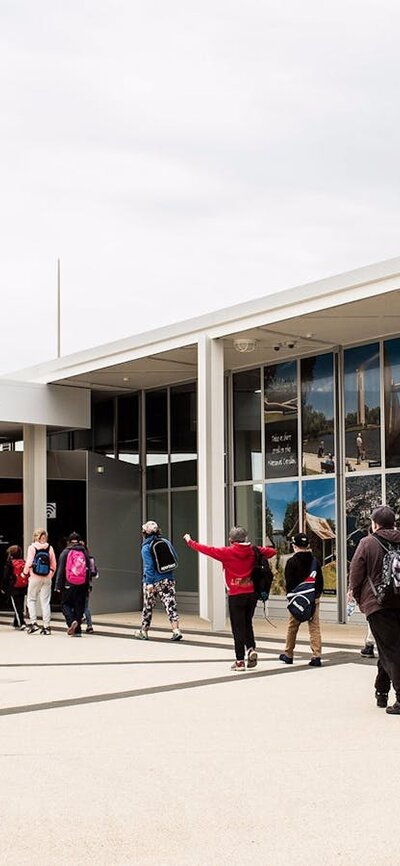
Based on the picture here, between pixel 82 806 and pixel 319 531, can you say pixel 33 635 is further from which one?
pixel 82 806

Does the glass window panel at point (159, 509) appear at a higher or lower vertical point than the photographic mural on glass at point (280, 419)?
lower

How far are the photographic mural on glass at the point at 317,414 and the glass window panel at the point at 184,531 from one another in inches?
133

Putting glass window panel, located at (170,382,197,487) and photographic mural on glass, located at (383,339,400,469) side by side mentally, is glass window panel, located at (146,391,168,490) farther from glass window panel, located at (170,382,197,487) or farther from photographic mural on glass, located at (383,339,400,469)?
photographic mural on glass, located at (383,339,400,469)

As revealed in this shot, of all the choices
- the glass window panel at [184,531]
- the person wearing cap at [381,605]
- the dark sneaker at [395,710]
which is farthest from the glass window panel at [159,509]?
the dark sneaker at [395,710]

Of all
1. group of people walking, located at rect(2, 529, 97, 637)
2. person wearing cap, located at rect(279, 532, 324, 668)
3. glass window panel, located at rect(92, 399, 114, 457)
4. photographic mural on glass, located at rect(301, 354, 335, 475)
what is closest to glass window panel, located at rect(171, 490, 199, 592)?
glass window panel, located at rect(92, 399, 114, 457)

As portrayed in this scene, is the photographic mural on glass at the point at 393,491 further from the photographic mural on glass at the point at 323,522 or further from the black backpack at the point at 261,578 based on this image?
the black backpack at the point at 261,578

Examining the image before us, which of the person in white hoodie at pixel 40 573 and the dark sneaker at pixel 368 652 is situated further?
the person in white hoodie at pixel 40 573

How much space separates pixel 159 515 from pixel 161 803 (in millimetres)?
16260

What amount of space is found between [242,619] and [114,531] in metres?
10.7

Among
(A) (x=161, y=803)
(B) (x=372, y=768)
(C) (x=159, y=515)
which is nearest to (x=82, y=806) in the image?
(A) (x=161, y=803)

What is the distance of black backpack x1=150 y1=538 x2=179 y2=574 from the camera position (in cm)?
1395

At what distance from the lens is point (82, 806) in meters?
5.33


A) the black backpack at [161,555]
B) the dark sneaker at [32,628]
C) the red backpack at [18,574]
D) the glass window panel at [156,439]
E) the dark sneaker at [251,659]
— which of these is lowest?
the dark sneaker at [32,628]

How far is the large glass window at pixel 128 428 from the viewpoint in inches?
876
